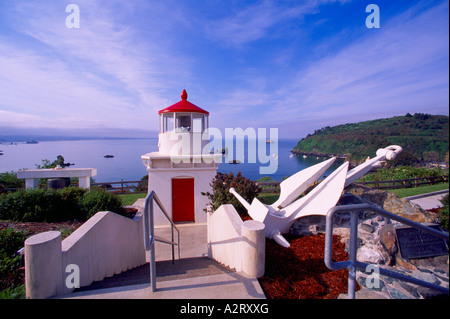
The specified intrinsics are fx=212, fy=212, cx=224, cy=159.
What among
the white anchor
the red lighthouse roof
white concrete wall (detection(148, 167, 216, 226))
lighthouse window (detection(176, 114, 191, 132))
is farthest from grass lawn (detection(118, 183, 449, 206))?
the white anchor

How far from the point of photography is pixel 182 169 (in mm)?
10102

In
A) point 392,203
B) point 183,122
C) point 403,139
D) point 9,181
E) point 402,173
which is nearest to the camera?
point 392,203

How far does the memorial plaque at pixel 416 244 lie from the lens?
365cm

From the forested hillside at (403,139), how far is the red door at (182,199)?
7.01m

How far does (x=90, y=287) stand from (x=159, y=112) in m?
8.55

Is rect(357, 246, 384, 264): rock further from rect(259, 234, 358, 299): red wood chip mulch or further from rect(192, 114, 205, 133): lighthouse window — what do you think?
rect(192, 114, 205, 133): lighthouse window

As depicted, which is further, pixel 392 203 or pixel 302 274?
pixel 392 203

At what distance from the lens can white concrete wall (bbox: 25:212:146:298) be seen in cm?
280

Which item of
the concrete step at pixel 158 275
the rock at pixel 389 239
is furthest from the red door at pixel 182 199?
the rock at pixel 389 239

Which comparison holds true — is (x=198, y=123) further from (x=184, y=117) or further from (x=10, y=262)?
(x=10, y=262)

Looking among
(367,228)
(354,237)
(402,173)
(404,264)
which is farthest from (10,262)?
(402,173)

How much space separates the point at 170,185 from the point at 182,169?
96cm

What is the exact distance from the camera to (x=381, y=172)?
17156 millimetres
